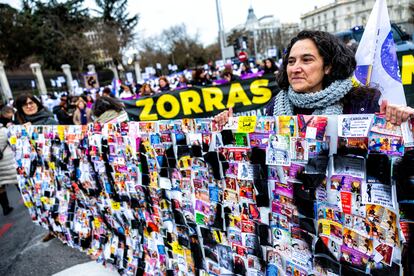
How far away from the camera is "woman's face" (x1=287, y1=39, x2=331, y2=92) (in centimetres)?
171

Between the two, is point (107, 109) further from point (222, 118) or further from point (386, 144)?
point (386, 144)

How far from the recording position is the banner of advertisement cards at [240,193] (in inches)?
44.9

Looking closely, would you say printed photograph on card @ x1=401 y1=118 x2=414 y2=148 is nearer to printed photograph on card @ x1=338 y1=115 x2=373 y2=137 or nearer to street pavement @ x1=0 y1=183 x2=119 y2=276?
printed photograph on card @ x1=338 y1=115 x2=373 y2=137

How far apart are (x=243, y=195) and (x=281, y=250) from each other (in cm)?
34

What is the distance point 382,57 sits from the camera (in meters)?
1.90

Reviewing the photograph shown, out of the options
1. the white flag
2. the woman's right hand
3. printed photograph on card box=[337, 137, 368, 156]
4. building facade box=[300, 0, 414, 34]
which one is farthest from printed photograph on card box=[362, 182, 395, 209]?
building facade box=[300, 0, 414, 34]

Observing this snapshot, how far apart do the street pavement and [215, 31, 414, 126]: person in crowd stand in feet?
7.52

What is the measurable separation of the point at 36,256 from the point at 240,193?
2910 millimetres

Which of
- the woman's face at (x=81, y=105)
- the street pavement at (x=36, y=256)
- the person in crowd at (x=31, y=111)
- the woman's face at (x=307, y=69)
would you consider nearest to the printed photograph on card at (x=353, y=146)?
the woman's face at (x=307, y=69)

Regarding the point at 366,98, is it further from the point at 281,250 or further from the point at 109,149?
the point at 109,149

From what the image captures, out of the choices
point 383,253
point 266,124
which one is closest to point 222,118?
point 266,124

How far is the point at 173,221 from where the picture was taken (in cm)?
204

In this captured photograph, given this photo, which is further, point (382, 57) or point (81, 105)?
point (81, 105)

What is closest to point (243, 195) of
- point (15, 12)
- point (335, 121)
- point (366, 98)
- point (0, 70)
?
point (335, 121)
